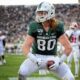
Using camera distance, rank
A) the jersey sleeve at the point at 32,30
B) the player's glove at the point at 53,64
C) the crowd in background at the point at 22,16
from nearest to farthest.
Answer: the player's glove at the point at 53,64, the jersey sleeve at the point at 32,30, the crowd in background at the point at 22,16

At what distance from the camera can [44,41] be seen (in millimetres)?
6207

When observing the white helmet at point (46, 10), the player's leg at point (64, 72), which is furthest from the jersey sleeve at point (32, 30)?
the player's leg at point (64, 72)

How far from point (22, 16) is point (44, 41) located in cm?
3082

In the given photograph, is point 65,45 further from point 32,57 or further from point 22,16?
point 22,16

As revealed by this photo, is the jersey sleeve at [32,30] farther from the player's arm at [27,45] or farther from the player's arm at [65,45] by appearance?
the player's arm at [65,45]

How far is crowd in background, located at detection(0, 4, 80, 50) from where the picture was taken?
35500 mm

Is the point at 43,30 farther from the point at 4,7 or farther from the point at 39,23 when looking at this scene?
the point at 4,7

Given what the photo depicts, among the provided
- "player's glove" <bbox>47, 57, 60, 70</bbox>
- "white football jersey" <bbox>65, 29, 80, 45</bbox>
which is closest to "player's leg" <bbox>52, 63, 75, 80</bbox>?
Result: "player's glove" <bbox>47, 57, 60, 70</bbox>

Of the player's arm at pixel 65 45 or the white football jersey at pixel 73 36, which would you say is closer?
the player's arm at pixel 65 45

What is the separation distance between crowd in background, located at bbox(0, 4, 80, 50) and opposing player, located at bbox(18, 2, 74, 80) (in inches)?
1110

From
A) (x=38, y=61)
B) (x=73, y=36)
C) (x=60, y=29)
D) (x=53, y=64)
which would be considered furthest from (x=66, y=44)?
(x=73, y=36)

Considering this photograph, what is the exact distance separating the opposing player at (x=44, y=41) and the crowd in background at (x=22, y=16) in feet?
92.5

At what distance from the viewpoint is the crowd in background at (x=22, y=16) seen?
1398 inches

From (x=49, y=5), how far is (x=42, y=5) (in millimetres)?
110
